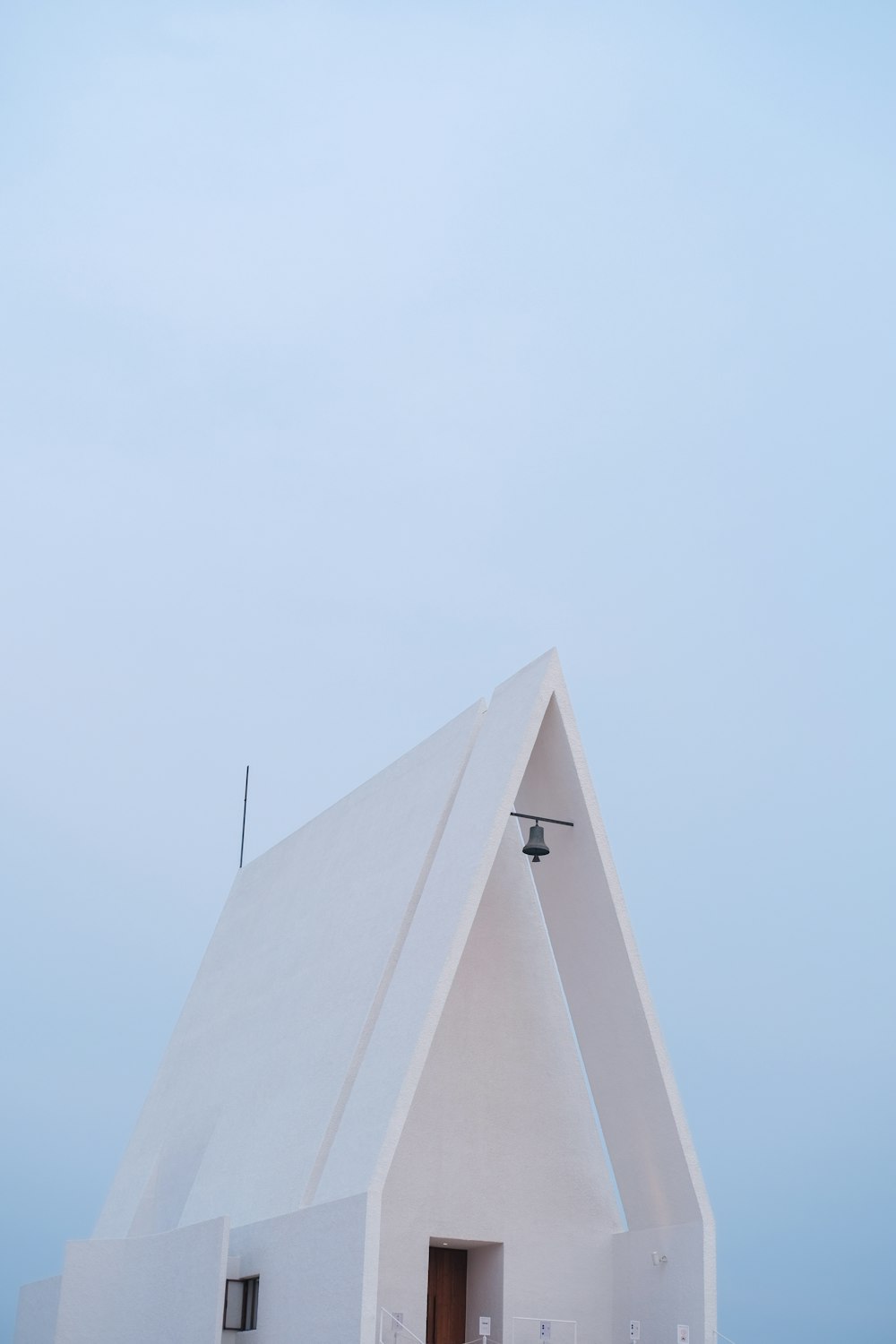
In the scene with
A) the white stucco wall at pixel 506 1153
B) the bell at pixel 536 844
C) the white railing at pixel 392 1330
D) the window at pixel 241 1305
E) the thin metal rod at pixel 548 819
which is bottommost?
the white railing at pixel 392 1330

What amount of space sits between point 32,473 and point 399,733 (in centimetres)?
1873

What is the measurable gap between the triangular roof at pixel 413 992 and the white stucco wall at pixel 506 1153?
81 centimetres

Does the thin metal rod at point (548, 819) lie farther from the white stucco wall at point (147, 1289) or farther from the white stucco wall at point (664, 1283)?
the white stucco wall at point (147, 1289)

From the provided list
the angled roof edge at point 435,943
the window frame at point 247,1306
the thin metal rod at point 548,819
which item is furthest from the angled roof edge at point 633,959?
the window frame at point 247,1306

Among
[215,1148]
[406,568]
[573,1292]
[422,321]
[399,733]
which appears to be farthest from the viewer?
[399,733]

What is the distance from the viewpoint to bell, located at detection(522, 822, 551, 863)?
488 inches

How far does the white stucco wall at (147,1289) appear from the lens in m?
12.4

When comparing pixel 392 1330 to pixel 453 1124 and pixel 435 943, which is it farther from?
pixel 435 943

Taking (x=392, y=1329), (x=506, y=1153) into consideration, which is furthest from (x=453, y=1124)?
(x=392, y=1329)

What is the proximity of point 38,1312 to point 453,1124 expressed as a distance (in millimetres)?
5505

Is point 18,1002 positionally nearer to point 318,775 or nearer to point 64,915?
point 64,915

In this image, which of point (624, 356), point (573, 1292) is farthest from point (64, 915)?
point (573, 1292)

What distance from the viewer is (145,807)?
159ft

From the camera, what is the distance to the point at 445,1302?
13.8m
